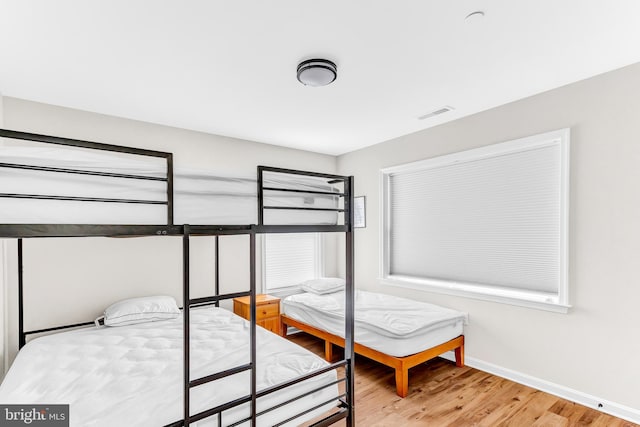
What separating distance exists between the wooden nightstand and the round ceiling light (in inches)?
100

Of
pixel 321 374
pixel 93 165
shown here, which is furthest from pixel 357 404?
pixel 93 165

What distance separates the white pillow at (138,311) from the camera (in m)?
2.76

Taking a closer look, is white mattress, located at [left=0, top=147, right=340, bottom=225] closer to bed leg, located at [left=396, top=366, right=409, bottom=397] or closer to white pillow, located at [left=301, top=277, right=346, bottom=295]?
bed leg, located at [left=396, top=366, right=409, bottom=397]

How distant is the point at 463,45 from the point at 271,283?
3417 millimetres

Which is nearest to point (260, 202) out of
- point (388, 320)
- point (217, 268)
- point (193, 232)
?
point (193, 232)

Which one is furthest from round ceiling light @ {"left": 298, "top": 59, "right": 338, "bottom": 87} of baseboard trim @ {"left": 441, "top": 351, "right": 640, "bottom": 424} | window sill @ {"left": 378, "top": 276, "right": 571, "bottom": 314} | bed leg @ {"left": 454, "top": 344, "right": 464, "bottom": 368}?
baseboard trim @ {"left": 441, "top": 351, "right": 640, "bottom": 424}

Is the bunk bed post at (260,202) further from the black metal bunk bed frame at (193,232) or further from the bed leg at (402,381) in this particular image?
the bed leg at (402,381)

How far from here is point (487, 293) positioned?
304 cm

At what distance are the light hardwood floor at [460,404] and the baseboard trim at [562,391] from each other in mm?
44

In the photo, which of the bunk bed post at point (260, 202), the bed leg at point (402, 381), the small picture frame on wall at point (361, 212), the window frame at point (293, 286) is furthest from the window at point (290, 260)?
the bunk bed post at point (260, 202)

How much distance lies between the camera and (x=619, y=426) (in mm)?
2201

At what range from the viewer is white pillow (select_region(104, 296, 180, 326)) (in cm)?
276

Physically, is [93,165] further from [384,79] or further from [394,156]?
[394,156]

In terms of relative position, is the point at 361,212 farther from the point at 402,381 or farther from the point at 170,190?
the point at 170,190
